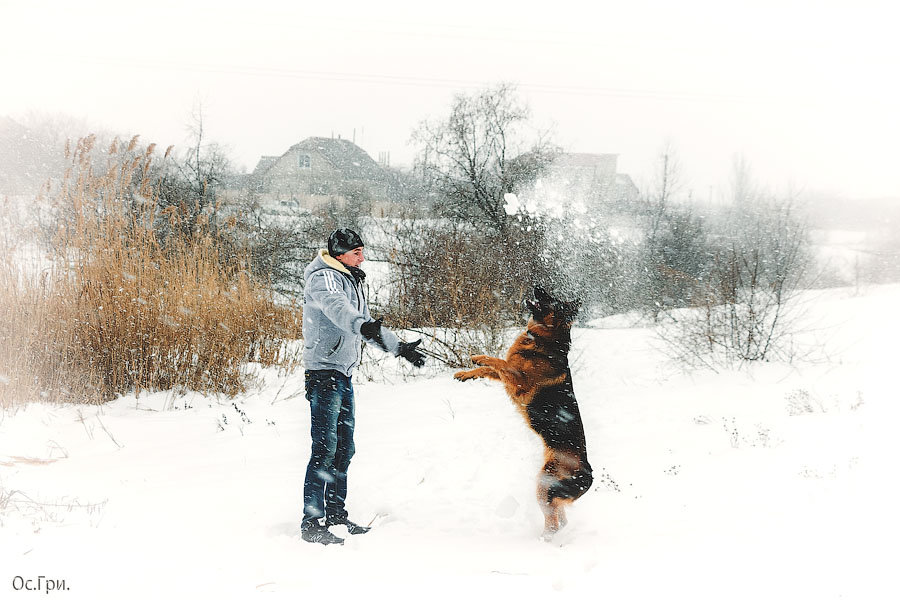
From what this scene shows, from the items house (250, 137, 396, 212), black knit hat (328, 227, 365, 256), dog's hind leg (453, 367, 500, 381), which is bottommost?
dog's hind leg (453, 367, 500, 381)

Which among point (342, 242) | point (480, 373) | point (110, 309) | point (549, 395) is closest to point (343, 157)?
point (110, 309)

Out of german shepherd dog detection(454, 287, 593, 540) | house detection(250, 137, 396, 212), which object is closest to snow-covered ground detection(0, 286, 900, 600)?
german shepherd dog detection(454, 287, 593, 540)

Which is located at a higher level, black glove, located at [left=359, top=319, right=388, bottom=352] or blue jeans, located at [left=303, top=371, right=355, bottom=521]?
black glove, located at [left=359, top=319, right=388, bottom=352]

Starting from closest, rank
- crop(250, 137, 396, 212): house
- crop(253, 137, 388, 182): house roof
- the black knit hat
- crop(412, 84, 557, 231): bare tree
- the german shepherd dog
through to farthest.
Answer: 1. the german shepherd dog
2. the black knit hat
3. crop(412, 84, 557, 231): bare tree
4. crop(250, 137, 396, 212): house
5. crop(253, 137, 388, 182): house roof

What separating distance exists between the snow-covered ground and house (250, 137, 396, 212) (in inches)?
734

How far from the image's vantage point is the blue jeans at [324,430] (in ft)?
10.8

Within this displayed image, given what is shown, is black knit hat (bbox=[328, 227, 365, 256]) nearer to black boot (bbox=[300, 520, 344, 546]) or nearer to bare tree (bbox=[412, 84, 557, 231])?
black boot (bbox=[300, 520, 344, 546])

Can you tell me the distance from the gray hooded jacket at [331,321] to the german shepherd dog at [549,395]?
2.23 ft

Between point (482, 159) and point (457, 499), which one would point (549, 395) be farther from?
point (482, 159)

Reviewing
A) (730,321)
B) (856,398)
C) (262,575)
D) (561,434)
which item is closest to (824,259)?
(730,321)

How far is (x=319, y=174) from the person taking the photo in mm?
29406

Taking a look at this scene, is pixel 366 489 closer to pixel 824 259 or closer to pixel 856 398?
pixel 856 398

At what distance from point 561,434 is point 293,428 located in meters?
3.30

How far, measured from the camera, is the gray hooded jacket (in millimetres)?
3189
